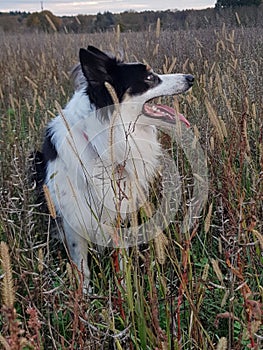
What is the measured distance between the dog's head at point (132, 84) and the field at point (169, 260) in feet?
0.46

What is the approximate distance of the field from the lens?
1.27 meters

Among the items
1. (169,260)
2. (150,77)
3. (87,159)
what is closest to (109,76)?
(150,77)

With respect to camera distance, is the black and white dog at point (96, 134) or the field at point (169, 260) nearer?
the field at point (169, 260)

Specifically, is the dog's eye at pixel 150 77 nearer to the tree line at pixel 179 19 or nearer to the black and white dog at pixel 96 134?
the black and white dog at pixel 96 134

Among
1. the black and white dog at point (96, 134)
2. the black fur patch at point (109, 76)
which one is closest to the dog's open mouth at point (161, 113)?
the black and white dog at point (96, 134)

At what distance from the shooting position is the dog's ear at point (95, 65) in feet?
7.83

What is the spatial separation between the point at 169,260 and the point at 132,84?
3.85 feet

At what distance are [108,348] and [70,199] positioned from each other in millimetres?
1053

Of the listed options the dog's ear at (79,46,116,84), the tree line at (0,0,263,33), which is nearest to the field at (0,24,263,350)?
the dog's ear at (79,46,116,84)

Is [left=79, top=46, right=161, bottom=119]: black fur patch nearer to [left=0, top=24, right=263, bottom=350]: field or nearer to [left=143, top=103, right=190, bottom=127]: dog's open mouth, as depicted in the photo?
[left=143, top=103, right=190, bottom=127]: dog's open mouth

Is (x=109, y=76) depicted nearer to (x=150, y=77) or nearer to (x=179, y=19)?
(x=150, y=77)

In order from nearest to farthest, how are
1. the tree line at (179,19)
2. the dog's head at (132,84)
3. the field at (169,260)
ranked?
the field at (169,260) < the dog's head at (132,84) < the tree line at (179,19)

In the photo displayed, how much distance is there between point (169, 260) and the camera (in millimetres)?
1982

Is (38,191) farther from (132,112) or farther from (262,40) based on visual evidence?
(262,40)
